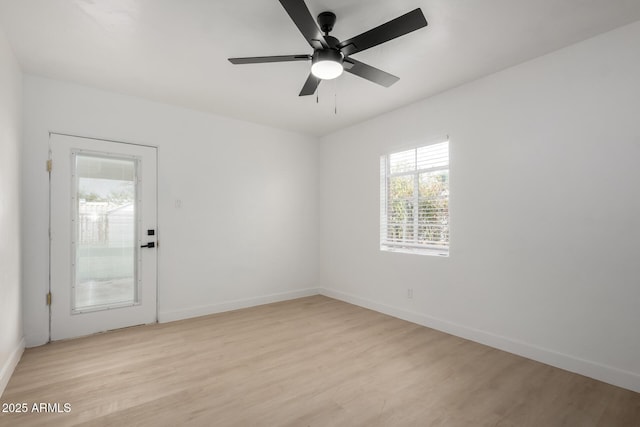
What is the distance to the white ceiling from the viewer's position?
89.7 inches

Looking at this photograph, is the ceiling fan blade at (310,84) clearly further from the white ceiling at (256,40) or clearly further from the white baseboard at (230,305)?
the white baseboard at (230,305)

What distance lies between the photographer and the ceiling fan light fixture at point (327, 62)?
2.29 metres

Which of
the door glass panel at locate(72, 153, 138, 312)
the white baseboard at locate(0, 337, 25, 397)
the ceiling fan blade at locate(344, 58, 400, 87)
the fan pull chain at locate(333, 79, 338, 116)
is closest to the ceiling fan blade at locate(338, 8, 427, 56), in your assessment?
the ceiling fan blade at locate(344, 58, 400, 87)

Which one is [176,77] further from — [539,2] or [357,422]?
[357,422]

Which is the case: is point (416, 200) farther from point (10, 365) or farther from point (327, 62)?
point (10, 365)

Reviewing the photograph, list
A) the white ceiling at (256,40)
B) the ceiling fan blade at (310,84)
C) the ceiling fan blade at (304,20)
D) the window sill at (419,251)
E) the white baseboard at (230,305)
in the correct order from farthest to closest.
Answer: the white baseboard at (230,305) → the window sill at (419,251) → the ceiling fan blade at (310,84) → the white ceiling at (256,40) → the ceiling fan blade at (304,20)

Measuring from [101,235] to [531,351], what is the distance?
15.5 ft

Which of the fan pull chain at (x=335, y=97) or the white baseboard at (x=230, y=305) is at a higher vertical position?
the fan pull chain at (x=335, y=97)

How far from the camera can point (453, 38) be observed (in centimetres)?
264

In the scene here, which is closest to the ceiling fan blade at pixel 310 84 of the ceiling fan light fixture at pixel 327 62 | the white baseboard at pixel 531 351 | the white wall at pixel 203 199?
the ceiling fan light fixture at pixel 327 62

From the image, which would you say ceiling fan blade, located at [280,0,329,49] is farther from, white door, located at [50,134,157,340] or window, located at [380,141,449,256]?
white door, located at [50,134,157,340]

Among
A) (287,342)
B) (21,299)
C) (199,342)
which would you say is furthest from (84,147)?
(287,342)

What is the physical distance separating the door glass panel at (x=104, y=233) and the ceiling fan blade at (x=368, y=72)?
300cm

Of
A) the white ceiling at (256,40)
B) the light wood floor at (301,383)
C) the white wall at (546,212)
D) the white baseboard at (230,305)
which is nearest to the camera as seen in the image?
the light wood floor at (301,383)
